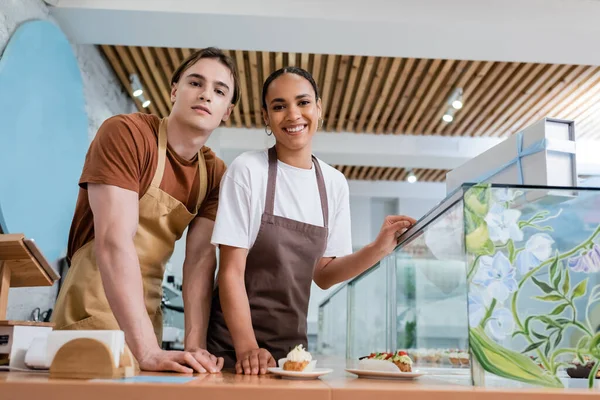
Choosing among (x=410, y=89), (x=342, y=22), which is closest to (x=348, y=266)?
(x=342, y=22)

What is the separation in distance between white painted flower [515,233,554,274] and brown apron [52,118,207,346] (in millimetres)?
1075

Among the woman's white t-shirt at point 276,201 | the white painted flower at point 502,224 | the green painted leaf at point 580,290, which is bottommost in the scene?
the green painted leaf at point 580,290

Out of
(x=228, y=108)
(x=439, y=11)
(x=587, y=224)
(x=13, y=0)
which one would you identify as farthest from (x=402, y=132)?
(x=587, y=224)

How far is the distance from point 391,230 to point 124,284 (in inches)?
30.3

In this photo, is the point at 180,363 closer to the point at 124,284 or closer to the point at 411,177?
the point at 124,284

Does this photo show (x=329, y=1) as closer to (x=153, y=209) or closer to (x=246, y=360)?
(x=153, y=209)

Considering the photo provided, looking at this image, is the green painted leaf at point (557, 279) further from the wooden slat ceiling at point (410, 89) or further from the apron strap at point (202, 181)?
the wooden slat ceiling at point (410, 89)

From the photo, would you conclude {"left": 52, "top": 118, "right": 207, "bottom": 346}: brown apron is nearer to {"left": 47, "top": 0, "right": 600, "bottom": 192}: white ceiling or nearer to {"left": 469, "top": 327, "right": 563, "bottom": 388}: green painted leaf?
{"left": 469, "top": 327, "right": 563, "bottom": 388}: green painted leaf

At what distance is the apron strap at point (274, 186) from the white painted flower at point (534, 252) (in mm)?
759

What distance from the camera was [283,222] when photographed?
1.72 meters

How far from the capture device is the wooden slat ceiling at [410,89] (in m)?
5.68

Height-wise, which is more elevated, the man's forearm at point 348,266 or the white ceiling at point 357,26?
the white ceiling at point 357,26

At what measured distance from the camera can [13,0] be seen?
373 cm

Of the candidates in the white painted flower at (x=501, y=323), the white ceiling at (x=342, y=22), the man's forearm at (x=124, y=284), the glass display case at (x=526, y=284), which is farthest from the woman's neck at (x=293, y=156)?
the white ceiling at (x=342, y=22)
